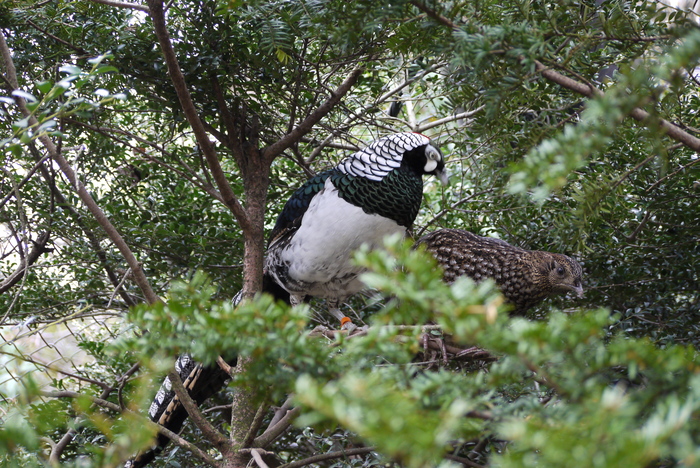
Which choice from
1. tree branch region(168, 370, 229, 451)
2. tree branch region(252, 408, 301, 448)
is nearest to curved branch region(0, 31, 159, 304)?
tree branch region(168, 370, 229, 451)

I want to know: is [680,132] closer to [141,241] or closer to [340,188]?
[340,188]

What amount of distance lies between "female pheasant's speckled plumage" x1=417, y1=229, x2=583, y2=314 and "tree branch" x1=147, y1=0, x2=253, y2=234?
576 mm

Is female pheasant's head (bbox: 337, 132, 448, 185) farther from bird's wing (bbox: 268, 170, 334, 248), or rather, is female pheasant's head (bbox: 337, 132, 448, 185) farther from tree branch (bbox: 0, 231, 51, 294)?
tree branch (bbox: 0, 231, 51, 294)

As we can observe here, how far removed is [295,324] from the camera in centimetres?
60

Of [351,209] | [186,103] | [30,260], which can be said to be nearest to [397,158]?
[351,209]

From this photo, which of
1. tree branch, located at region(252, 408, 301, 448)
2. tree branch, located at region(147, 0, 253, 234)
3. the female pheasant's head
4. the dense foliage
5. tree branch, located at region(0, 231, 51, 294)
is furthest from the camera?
tree branch, located at region(0, 231, 51, 294)

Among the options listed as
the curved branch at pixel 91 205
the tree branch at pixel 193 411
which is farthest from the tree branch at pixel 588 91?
the tree branch at pixel 193 411

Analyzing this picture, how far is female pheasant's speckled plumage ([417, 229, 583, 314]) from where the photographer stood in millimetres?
1644

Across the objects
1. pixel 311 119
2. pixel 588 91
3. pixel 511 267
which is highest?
pixel 588 91

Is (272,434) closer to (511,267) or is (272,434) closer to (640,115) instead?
(511,267)

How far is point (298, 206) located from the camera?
186 cm

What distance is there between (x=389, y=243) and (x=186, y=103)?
907mm

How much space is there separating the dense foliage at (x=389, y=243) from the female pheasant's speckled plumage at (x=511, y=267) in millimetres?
123

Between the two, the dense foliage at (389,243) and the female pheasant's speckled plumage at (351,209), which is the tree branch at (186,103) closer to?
the dense foliage at (389,243)
